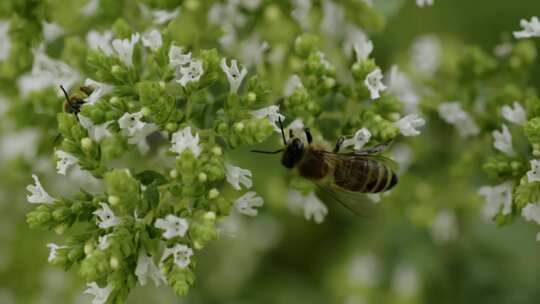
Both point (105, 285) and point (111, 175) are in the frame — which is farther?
point (105, 285)

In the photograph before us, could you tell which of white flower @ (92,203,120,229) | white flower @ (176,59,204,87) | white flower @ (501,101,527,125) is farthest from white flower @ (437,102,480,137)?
white flower @ (92,203,120,229)

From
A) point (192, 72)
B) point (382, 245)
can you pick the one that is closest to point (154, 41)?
point (192, 72)

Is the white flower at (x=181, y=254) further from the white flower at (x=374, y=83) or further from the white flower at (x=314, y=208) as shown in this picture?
the white flower at (x=374, y=83)

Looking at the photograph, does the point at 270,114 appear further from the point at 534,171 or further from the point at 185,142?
the point at 534,171

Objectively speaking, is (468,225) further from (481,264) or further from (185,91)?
(185,91)

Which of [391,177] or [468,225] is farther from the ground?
[391,177]

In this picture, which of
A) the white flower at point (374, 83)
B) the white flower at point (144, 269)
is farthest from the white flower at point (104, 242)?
the white flower at point (374, 83)

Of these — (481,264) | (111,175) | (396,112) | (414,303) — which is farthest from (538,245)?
(111,175)
